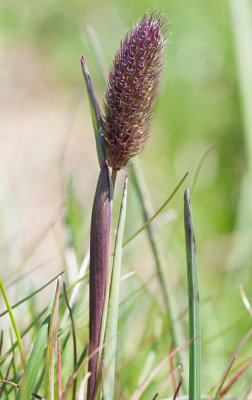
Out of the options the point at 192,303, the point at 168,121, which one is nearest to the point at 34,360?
the point at 192,303

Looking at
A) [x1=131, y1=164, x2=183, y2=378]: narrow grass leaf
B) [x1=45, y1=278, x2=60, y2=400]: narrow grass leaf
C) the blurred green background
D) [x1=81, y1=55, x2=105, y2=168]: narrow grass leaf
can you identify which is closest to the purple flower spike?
[x1=81, y1=55, x2=105, y2=168]: narrow grass leaf

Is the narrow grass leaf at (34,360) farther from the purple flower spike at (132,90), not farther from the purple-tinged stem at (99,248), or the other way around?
the purple flower spike at (132,90)

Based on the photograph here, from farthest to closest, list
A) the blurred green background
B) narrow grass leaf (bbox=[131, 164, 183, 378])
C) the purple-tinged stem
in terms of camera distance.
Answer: the blurred green background < narrow grass leaf (bbox=[131, 164, 183, 378]) < the purple-tinged stem

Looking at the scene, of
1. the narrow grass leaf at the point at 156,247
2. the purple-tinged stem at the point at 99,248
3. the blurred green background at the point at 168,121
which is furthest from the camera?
the blurred green background at the point at 168,121

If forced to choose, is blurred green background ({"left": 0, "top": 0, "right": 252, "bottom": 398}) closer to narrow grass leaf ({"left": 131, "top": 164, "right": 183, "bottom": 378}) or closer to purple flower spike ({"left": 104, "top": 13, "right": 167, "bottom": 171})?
narrow grass leaf ({"left": 131, "top": 164, "right": 183, "bottom": 378})

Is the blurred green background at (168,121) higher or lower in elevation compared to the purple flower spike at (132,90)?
higher

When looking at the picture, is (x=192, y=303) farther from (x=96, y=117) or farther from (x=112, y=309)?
(x=96, y=117)

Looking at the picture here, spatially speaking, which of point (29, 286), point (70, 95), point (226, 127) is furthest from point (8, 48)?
point (29, 286)

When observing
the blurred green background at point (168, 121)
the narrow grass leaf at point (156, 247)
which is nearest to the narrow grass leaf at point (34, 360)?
the narrow grass leaf at point (156, 247)
